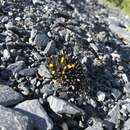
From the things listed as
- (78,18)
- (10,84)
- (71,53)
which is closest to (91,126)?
(10,84)

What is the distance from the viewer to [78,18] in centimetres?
1216

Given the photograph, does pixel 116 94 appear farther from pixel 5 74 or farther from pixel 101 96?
pixel 5 74

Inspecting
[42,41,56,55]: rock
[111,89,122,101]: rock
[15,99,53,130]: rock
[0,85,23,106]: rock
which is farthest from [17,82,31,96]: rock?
[111,89,122,101]: rock

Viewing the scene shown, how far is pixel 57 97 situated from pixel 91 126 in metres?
0.82

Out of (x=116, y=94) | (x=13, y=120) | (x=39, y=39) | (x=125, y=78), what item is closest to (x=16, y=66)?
(x=39, y=39)

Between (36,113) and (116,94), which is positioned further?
(116,94)

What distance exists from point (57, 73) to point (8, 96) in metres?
1.26

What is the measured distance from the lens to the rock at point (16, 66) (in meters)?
7.67

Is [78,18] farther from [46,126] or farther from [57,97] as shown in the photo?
[46,126]

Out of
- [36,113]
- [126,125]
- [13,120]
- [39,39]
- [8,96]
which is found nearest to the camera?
[13,120]

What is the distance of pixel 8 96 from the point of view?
6.82 meters

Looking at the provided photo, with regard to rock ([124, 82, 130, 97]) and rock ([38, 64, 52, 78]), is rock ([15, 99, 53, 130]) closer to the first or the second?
rock ([38, 64, 52, 78])

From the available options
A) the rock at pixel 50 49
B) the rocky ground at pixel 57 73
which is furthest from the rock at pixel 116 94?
the rock at pixel 50 49

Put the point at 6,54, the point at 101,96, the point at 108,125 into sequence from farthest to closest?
the point at 6,54
the point at 101,96
the point at 108,125
